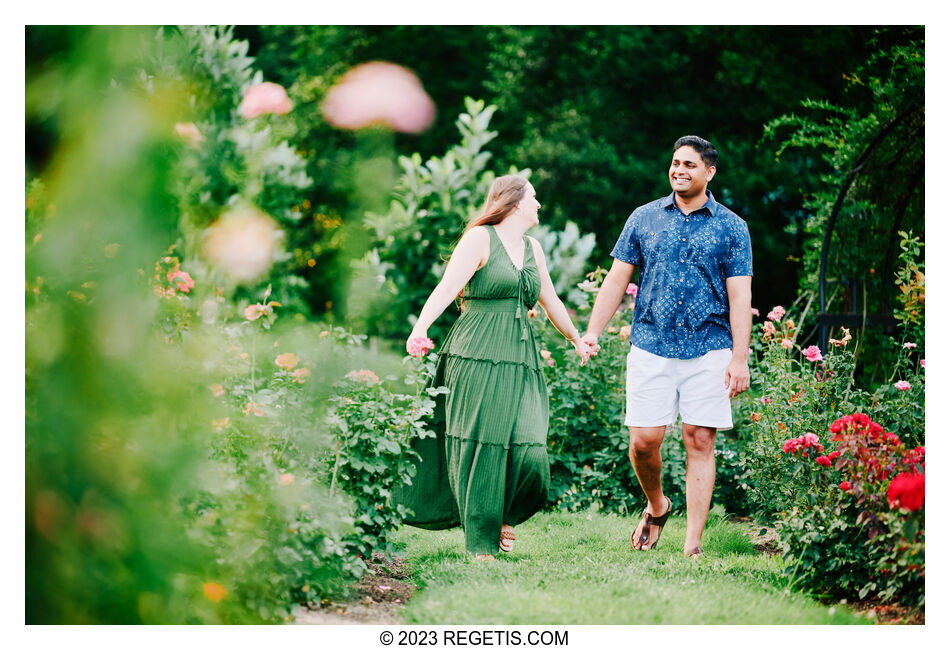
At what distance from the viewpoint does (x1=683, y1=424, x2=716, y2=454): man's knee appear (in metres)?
3.53

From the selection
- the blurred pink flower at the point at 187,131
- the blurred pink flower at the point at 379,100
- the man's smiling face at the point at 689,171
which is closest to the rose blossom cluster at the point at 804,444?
the man's smiling face at the point at 689,171

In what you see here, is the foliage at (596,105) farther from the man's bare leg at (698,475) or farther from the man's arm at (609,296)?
the man's bare leg at (698,475)

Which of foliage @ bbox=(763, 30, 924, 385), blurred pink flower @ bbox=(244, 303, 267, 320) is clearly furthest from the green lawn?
foliage @ bbox=(763, 30, 924, 385)

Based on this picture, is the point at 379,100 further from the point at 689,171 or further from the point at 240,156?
the point at 689,171

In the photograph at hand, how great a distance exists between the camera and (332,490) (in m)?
2.91

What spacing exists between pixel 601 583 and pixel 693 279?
1.33 meters

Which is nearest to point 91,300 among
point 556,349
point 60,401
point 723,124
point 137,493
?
point 60,401

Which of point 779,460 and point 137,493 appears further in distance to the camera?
point 779,460

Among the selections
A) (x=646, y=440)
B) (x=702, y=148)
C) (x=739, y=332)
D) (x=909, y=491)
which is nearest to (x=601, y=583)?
(x=646, y=440)

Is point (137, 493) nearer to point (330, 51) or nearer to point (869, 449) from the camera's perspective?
point (869, 449)

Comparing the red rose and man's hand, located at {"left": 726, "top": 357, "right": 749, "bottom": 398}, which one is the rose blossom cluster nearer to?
man's hand, located at {"left": 726, "top": 357, "right": 749, "bottom": 398}

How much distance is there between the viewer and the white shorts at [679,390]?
348 centimetres

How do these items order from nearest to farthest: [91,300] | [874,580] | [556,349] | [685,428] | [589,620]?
[91,300], [589,620], [874,580], [685,428], [556,349]

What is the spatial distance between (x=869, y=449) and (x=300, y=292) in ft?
28.3
